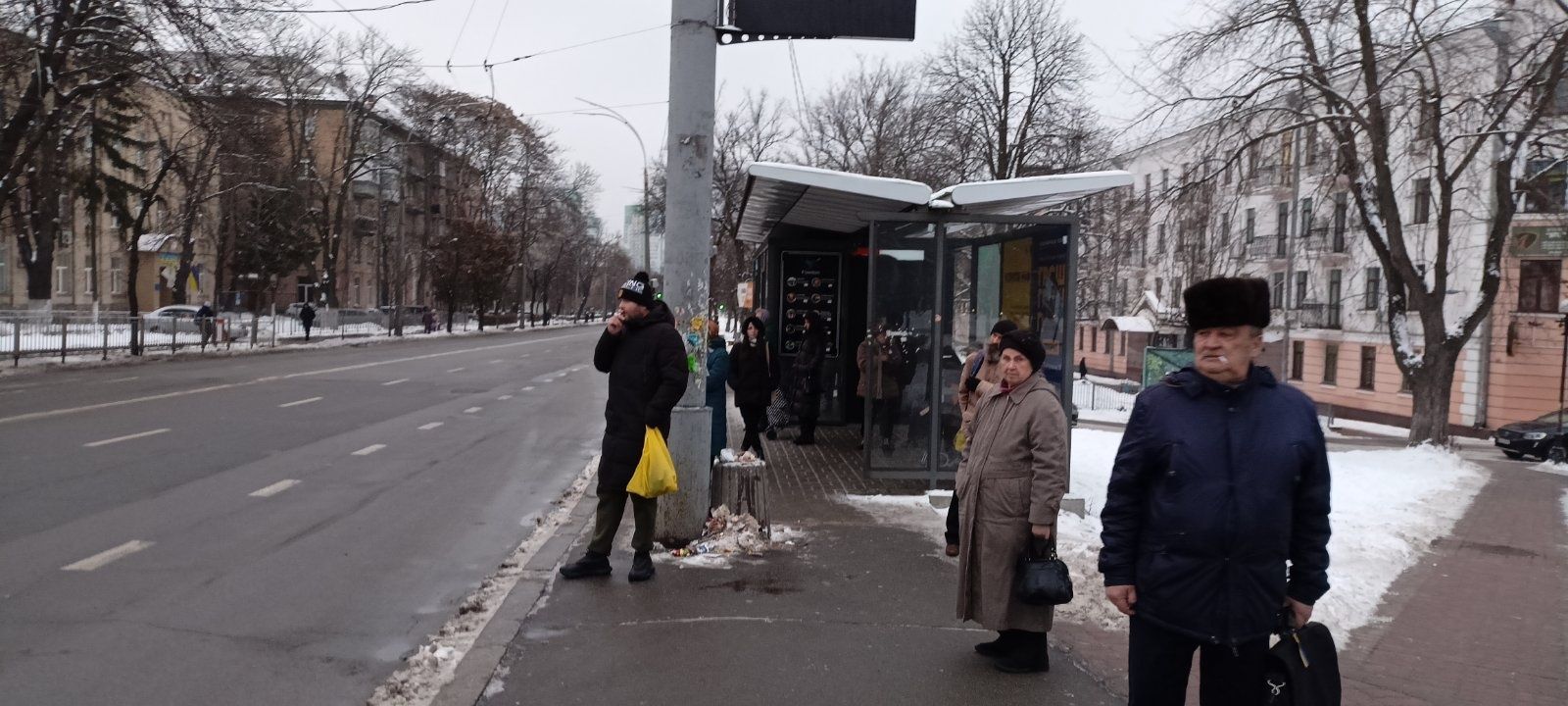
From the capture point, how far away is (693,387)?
7676 mm

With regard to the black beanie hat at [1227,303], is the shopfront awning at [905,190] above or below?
above

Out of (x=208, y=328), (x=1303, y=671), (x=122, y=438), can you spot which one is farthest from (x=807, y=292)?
(x=208, y=328)

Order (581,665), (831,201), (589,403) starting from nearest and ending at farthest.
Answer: (581,665) → (831,201) → (589,403)

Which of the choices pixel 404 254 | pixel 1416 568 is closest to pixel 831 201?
pixel 1416 568

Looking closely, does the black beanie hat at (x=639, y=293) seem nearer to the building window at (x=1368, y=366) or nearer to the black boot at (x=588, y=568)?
the black boot at (x=588, y=568)

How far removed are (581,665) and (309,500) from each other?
5.44 meters

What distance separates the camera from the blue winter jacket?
10.3 feet

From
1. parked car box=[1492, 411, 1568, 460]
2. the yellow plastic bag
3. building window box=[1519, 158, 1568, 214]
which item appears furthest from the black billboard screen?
parked car box=[1492, 411, 1568, 460]

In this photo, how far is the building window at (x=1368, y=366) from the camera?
140ft

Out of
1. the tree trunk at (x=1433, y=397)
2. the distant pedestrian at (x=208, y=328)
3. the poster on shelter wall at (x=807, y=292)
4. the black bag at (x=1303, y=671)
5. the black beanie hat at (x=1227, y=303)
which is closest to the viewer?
the black bag at (x=1303, y=671)

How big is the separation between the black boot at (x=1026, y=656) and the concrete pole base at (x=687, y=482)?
2.95 m

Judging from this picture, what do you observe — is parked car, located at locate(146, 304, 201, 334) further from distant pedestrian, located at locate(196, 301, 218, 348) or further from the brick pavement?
the brick pavement

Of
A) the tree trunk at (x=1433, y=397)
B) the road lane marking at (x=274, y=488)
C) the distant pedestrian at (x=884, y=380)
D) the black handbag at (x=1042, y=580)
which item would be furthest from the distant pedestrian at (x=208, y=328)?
the black handbag at (x=1042, y=580)

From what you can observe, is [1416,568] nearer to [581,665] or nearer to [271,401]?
[581,665]
